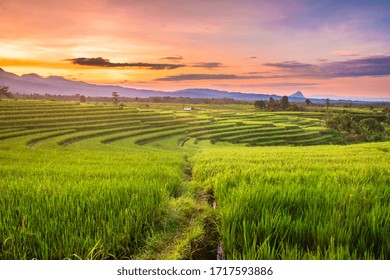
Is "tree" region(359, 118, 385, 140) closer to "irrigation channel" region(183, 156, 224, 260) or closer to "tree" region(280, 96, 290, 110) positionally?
"tree" region(280, 96, 290, 110)

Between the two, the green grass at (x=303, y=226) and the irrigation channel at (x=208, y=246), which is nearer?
the green grass at (x=303, y=226)

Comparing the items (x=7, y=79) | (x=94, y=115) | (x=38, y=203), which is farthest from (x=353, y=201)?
Answer: (x=94, y=115)

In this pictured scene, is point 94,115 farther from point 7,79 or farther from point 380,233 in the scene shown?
point 380,233

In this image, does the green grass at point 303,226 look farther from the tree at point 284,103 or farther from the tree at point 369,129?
the tree at point 369,129

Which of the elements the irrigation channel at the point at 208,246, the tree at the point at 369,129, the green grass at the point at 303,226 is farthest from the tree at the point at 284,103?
the irrigation channel at the point at 208,246

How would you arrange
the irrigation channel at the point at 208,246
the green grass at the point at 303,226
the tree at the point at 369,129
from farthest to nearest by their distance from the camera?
1. the tree at the point at 369,129
2. the irrigation channel at the point at 208,246
3. the green grass at the point at 303,226

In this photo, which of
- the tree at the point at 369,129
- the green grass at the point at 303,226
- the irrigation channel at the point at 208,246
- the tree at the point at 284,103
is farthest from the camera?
the tree at the point at 369,129

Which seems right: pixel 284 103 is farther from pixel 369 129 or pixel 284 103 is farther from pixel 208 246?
pixel 208 246

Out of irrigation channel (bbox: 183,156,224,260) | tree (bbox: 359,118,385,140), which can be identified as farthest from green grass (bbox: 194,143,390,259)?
tree (bbox: 359,118,385,140)

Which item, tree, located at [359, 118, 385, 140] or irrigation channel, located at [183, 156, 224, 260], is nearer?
irrigation channel, located at [183, 156, 224, 260]

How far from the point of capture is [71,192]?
2.90 meters
